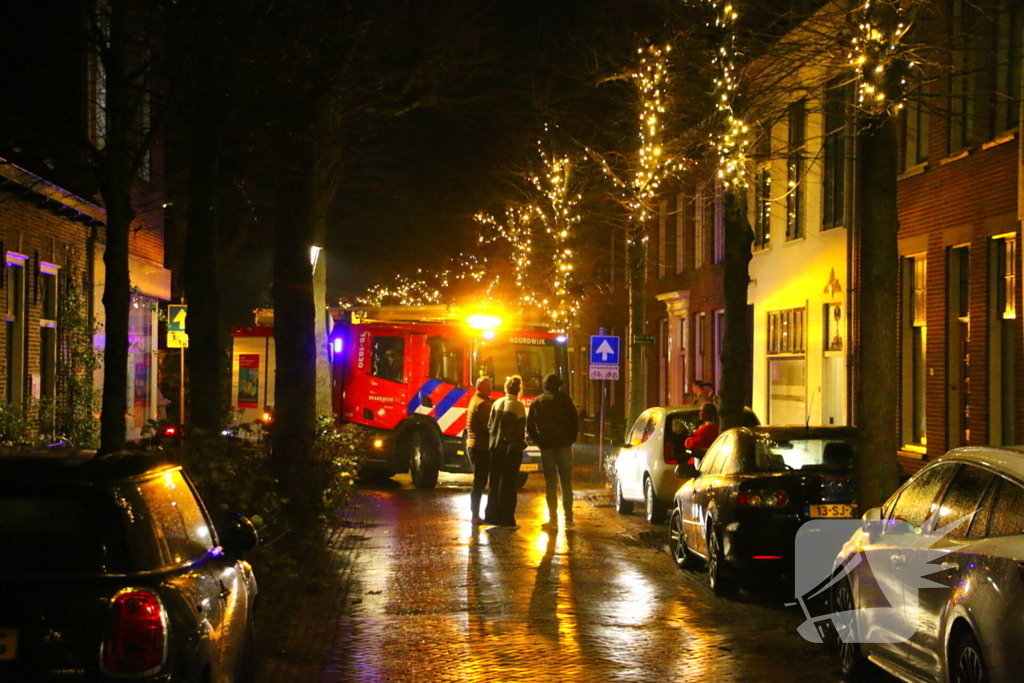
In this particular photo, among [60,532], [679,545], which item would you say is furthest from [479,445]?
[60,532]

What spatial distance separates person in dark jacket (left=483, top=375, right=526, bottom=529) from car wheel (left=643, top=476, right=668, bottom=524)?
6.31 feet

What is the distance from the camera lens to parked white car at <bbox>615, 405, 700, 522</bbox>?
17266 mm

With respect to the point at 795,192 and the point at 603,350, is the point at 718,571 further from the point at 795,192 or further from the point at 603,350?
the point at 795,192

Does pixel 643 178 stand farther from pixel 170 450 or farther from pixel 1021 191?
pixel 170 450

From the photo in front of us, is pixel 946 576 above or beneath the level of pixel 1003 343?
beneath

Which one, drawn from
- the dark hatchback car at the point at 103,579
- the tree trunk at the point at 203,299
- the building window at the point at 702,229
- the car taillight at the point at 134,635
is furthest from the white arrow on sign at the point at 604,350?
the car taillight at the point at 134,635

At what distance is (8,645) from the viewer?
15.9 feet

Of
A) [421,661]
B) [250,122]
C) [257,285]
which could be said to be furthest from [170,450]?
[257,285]

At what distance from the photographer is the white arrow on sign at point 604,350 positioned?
24.5 meters

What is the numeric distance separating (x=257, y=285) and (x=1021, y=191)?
42340 mm

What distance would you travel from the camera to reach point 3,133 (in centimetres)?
1561

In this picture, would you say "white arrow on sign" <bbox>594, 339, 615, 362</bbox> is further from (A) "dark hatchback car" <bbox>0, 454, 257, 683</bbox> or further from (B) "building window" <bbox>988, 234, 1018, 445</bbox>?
(A) "dark hatchback car" <bbox>0, 454, 257, 683</bbox>

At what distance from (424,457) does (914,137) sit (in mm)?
9737

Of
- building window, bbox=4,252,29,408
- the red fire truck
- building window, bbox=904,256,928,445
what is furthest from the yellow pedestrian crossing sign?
building window, bbox=904,256,928,445
